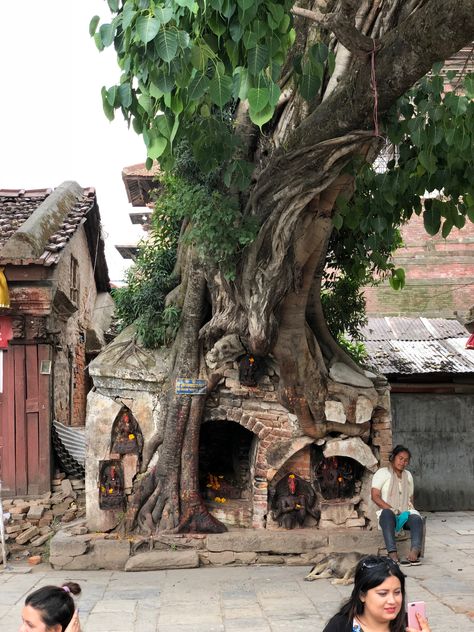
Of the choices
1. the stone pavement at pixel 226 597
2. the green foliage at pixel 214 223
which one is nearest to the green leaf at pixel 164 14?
the green foliage at pixel 214 223

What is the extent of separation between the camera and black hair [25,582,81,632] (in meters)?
3.20

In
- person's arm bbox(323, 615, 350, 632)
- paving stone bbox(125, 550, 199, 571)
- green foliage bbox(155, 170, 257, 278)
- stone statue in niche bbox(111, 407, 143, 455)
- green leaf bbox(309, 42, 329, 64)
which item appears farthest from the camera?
stone statue in niche bbox(111, 407, 143, 455)

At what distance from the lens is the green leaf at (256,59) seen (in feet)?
13.8

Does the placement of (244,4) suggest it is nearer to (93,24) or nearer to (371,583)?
(93,24)

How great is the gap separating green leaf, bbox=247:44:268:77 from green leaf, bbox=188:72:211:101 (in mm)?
292

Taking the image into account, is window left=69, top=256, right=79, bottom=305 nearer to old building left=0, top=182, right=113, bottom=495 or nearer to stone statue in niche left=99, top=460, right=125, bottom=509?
old building left=0, top=182, right=113, bottom=495

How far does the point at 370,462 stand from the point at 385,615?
5982 millimetres

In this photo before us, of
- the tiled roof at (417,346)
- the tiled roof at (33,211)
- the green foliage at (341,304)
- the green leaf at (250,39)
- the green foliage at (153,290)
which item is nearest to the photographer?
the green leaf at (250,39)

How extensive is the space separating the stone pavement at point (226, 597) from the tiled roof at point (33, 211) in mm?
4327

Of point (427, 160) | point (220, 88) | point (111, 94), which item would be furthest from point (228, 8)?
point (427, 160)

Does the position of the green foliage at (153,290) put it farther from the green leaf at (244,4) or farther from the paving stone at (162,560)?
the green leaf at (244,4)

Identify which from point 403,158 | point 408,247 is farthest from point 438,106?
point 408,247

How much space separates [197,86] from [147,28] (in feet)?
1.93

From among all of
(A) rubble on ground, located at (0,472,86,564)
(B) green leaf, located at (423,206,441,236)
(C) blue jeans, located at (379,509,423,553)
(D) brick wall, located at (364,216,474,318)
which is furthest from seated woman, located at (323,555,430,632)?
(D) brick wall, located at (364,216,474,318)
